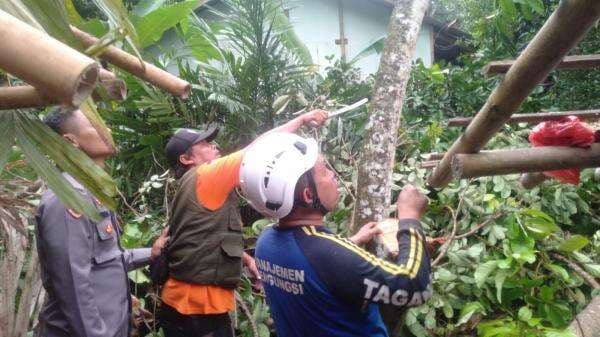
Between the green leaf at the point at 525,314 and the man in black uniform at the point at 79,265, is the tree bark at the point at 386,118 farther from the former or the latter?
the green leaf at the point at 525,314

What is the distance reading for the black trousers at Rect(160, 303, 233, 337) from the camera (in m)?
3.16

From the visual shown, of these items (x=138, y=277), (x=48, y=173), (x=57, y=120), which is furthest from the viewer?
(x=138, y=277)

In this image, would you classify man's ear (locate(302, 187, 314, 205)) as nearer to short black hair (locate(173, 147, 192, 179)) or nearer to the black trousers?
the black trousers

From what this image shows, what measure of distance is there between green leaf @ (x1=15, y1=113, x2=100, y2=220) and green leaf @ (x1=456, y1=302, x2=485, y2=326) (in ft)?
11.3

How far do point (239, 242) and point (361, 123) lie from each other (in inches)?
110

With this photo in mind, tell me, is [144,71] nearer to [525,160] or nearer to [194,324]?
[525,160]

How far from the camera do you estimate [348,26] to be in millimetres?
9828

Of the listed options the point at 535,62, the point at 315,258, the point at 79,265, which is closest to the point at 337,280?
the point at 315,258

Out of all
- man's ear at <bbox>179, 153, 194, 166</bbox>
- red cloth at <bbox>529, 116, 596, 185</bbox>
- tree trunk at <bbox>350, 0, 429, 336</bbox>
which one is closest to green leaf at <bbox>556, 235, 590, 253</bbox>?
tree trunk at <bbox>350, 0, 429, 336</bbox>

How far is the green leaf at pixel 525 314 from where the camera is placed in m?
3.90

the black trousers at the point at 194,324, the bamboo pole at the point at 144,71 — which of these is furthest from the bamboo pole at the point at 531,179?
the bamboo pole at the point at 144,71

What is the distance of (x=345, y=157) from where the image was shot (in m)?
5.24

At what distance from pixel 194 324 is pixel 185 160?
1057 millimetres

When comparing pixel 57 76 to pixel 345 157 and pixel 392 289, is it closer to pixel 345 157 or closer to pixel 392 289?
pixel 392 289
